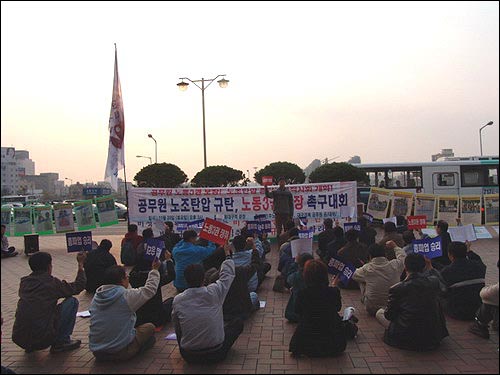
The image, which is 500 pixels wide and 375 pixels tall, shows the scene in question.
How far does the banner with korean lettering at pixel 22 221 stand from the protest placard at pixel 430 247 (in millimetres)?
12132

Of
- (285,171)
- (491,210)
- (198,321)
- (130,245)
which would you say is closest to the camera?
(198,321)

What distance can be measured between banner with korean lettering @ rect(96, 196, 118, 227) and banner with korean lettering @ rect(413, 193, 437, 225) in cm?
873

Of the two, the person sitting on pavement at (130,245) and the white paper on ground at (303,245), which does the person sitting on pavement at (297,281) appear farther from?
the person sitting on pavement at (130,245)

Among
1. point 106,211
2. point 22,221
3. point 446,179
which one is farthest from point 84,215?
point 446,179

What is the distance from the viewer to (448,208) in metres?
11.4

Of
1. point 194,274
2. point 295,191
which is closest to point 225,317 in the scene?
point 194,274

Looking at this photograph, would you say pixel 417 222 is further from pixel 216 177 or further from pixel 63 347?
pixel 216 177

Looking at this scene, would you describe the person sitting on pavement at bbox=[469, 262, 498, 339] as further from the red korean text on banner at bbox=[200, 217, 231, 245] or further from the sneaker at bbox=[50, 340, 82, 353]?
the sneaker at bbox=[50, 340, 82, 353]

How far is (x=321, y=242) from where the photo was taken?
9.55m

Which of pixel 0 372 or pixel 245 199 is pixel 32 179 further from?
pixel 0 372

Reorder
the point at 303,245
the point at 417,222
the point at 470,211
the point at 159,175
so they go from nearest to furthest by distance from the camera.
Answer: the point at 303,245 → the point at 417,222 → the point at 470,211 → the point at 159,175

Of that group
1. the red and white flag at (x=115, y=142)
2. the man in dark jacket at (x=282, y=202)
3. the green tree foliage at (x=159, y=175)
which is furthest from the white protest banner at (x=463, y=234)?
the green tree foliage at (x=159, y=175)

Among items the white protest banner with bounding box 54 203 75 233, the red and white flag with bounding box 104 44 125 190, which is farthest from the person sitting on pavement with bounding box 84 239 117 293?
the white protest banner with bounding box 54 203 75 233

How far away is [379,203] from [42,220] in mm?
10442
